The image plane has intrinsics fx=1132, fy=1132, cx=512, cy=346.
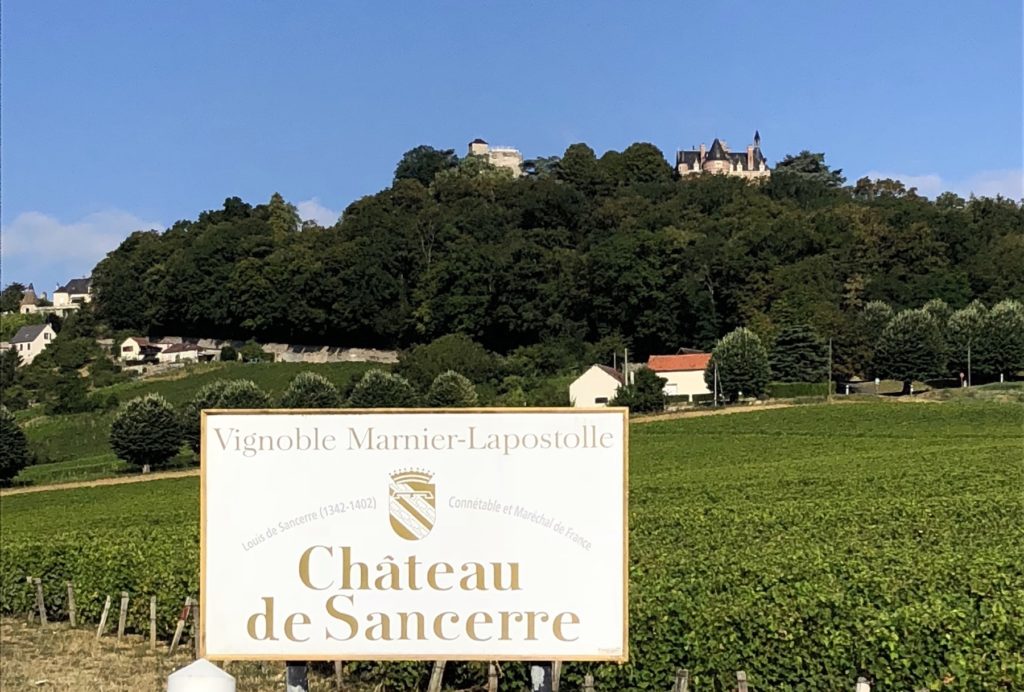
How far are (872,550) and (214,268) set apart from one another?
10144cm

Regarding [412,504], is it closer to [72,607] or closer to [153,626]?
[153,626]

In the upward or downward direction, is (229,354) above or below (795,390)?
above

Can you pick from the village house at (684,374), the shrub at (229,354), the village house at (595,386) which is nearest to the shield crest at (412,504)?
the village house at (595,386)

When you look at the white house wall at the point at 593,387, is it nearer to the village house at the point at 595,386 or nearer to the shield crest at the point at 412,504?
the village house at the point at 595,386

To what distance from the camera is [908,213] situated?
85125 mm

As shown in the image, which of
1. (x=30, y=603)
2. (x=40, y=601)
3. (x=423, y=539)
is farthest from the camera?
(x=30, y=603)

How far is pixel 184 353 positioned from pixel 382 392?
165ft

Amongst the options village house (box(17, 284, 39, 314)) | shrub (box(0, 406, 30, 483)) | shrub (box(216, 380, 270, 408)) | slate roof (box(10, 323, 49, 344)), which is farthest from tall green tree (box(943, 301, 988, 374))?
village house (box(17, 284, 39, 314))

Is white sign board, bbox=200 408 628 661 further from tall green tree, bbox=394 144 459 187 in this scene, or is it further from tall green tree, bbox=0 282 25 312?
tall green tree, bbox=0 282 25 312

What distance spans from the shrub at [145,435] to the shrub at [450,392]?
1418 centimetres

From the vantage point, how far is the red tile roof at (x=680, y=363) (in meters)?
68.3

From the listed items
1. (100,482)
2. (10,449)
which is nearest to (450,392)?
(100,482)

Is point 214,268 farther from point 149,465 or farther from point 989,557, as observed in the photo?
point 989,557

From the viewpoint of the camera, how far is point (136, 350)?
354ft
